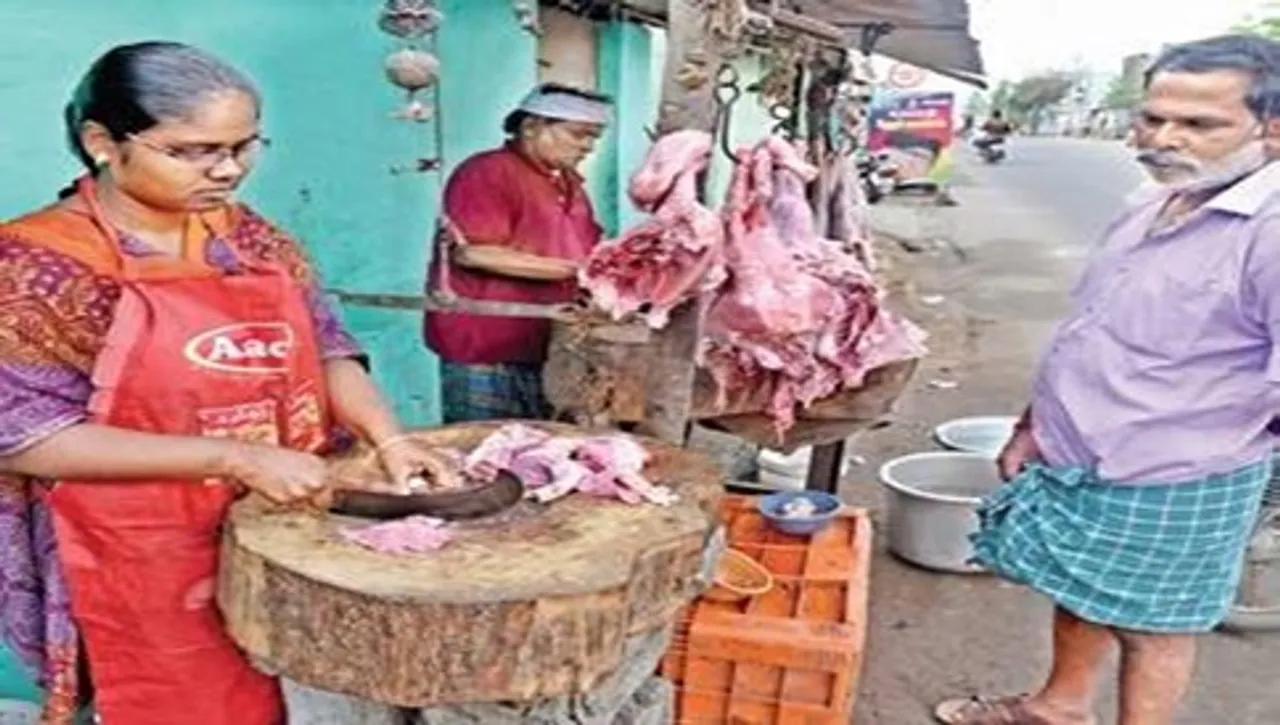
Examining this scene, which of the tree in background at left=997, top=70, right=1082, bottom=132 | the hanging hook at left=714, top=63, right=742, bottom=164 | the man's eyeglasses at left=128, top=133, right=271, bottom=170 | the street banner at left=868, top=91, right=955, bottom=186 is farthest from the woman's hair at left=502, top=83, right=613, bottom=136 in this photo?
the tree in background at left=997, top=70, right=1082, bottom=132

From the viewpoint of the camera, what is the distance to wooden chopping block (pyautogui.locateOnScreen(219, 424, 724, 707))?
1630 millimetres

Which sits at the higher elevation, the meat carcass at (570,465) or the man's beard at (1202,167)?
the man's beard at (1202,167)

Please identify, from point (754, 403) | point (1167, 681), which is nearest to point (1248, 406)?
point (1167, 681)

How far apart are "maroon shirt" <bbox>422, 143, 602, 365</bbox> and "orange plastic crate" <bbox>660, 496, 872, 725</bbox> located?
800 millimetres

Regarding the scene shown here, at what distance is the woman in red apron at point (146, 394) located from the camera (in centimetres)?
172

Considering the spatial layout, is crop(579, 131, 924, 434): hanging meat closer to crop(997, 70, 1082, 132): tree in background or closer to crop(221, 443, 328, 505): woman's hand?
crop(221, 443, 328, 505): woman's hand

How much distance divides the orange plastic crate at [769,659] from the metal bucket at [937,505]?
1.43 metres

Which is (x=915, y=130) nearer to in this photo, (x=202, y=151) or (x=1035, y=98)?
(x=202, y=151)

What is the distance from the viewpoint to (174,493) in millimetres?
1808

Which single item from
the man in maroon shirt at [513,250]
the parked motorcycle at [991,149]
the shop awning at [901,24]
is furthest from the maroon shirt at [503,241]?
the parked motorcycle at [991,149]

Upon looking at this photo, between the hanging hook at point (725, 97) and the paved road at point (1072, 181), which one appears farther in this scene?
the paved road at point (1072, 181)

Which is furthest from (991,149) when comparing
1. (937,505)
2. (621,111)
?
(937,505)

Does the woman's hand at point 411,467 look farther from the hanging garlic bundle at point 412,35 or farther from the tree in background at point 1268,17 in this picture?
the tree in background at point 1268,17

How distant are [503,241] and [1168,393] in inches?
62.3
